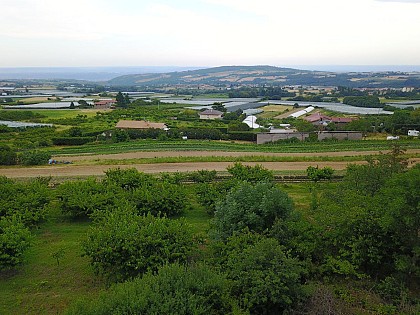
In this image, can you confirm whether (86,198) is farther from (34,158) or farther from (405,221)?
(34,158)

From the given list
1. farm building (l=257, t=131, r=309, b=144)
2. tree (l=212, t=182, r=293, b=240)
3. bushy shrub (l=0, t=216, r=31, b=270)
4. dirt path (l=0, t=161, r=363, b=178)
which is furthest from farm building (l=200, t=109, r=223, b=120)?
bushy shrub (l=0, t=216, r=31, b=270)

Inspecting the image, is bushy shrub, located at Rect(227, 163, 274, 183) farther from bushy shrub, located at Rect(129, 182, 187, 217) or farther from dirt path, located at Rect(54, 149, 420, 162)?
dirt path, located at Rect(54, 149, 420, 162)

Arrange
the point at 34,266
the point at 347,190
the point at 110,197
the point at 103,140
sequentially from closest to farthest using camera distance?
the point at 34,266 < the point at 347,190 < the point at 110,197 < the point at 103,140

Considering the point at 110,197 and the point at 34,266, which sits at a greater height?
the point at 110,197

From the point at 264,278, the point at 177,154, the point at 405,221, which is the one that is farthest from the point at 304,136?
the point at 264,278

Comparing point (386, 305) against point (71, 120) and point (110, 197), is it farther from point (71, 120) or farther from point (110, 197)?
point (71, 120)

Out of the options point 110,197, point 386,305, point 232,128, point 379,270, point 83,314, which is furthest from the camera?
point 232,128

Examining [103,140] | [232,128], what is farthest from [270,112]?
[103,140]
